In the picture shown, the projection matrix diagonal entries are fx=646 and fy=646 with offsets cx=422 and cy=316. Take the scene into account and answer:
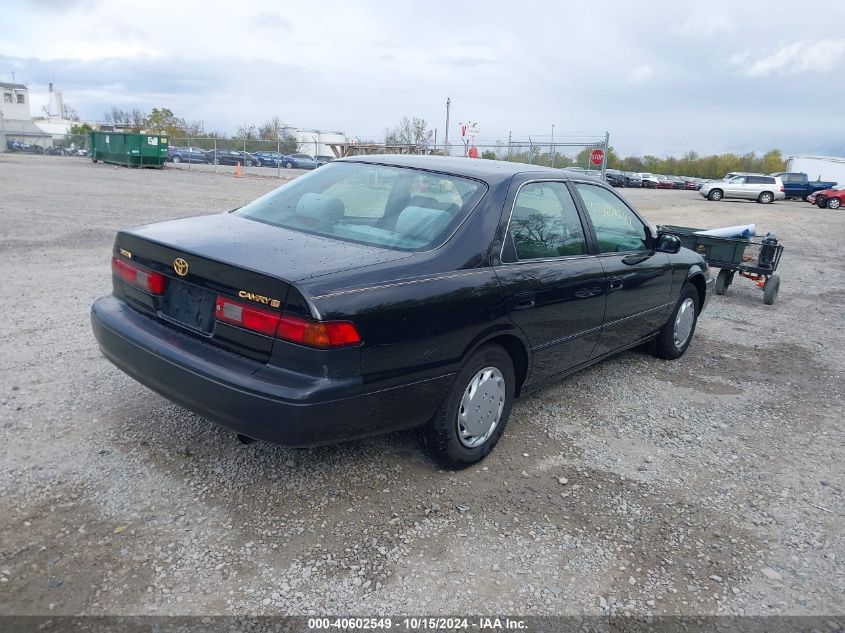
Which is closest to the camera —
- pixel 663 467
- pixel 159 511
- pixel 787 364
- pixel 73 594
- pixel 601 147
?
pixel 73 594

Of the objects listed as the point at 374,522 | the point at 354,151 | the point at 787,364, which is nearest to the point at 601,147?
the point at 354,151

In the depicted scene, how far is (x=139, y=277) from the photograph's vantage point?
3.39m

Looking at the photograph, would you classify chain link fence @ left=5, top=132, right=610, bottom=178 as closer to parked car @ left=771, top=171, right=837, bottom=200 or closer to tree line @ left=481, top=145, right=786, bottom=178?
parked car @ left=771, top=171, right=837, bottom=200

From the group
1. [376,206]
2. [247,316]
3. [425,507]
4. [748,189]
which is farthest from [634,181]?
[247,316]

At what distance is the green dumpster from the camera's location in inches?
1302

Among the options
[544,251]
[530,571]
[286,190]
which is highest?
[286,190]

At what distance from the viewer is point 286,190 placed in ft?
13.5

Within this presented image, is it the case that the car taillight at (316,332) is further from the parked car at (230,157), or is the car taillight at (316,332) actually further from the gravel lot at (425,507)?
the parked car at (230,157)

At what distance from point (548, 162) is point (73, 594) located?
2363 cm

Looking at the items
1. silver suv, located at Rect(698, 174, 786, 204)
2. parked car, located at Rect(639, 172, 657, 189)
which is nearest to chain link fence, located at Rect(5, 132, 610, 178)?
silver suv, located at Rect(698, 174, 786, 204)

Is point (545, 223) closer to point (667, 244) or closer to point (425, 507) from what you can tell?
point (667, 244)

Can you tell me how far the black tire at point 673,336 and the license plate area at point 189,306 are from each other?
158 inches

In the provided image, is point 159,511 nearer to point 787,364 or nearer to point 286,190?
point 286,190

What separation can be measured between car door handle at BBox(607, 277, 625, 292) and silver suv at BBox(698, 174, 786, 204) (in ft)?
115
